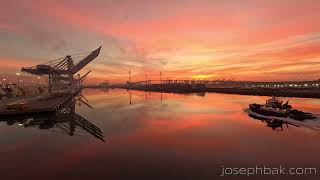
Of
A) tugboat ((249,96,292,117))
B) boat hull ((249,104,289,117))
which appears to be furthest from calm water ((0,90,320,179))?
tugboat ((249,96,292,117))

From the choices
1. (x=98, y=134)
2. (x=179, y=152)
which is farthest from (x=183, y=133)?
(x=98, y=134)

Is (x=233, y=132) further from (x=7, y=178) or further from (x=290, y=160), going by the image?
(x=7, y=178)

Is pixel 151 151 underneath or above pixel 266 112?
underneath

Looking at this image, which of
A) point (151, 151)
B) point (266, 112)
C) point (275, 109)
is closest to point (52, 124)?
point (151, 151)

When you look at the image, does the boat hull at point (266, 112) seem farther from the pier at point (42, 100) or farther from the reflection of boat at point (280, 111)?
the pier at point (42, 100)

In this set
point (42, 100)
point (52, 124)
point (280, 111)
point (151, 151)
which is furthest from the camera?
point (42, 100)

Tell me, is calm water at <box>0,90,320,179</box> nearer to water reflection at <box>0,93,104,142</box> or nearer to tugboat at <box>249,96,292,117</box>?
water reflection at <box>0,93,104,142</box>

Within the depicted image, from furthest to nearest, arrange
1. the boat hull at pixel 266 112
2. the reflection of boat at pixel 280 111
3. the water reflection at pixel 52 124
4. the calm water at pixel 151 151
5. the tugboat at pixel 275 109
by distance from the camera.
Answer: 1. the tugboat at pixel 275 109
2. the boat hull at pixel 266 112
3. the reflection of boat at pixel 280 111
4. the water reflection at pixel 52 124
5. the calm water at pixel 151 151

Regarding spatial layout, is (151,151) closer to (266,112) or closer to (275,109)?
(275,109)

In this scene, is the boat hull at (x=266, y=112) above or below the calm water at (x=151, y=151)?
above

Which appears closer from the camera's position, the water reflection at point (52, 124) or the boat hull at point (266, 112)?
the water reflection at point (52, 124)

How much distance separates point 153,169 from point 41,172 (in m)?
6.25

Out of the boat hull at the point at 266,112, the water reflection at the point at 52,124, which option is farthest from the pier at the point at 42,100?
the boat hull at the point at 266,112

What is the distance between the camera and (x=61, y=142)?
21.1m
